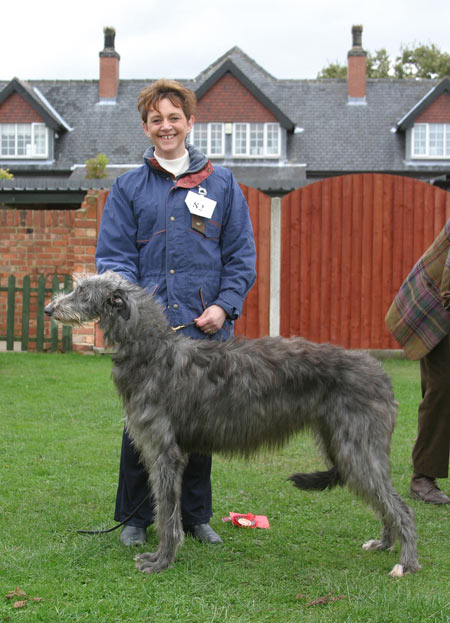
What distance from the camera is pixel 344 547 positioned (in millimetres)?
4527

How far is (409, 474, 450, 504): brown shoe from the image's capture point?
5.46m

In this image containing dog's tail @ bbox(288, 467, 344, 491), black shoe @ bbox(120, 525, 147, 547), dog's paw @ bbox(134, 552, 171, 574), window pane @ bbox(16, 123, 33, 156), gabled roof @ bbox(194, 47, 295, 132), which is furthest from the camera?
window pane @ bbox(16, 123, 33, 156)

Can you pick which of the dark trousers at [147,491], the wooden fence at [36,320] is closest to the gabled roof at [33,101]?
the wooden fence at [36,320]

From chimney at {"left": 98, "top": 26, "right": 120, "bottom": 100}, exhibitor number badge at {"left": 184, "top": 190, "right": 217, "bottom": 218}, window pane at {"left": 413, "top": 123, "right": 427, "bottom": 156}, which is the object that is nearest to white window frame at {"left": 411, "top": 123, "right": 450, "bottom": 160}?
window pane at {"left": 413, "top": 123, "right": 427, "bottom": 156}

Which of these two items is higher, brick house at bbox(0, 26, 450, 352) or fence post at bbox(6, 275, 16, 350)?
brick house at bbox(0, 26, 450, 352)

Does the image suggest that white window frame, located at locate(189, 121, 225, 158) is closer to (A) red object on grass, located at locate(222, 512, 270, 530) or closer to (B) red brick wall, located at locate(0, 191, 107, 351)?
(B) red brick wall, located at locate(0, 191, 107, 351)

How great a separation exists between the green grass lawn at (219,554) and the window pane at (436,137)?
24548mm

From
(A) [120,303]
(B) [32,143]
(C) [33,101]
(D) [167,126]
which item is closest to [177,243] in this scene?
(A) [120,303]

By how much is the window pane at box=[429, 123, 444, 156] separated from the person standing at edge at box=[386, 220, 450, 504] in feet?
83.4

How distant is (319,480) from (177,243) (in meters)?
1.77

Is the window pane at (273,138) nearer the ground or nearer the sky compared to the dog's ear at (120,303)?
nearer the sky

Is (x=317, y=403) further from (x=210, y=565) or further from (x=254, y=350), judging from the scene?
(x=210, y=565)

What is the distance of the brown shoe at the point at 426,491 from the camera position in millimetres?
5457

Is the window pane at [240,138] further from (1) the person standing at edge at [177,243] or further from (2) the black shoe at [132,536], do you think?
(2) the black shoe at [132,536]
